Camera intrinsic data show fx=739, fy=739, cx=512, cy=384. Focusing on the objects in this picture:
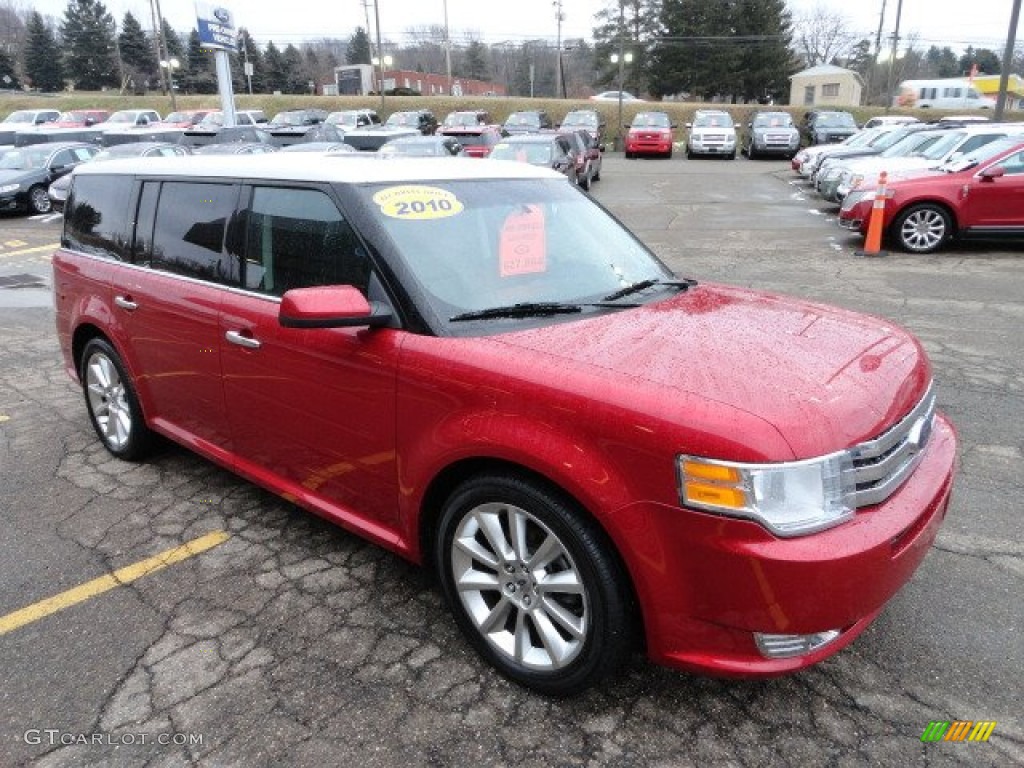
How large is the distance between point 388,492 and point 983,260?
1060 cm

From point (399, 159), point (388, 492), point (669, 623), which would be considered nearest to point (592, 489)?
point (669, 623)

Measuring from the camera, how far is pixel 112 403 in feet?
14.5

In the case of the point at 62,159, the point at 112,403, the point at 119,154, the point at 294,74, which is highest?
the point at 294,74

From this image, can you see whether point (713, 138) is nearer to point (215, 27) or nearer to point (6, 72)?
point (215, 27)

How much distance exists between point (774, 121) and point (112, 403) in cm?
3010

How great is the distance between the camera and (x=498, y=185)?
329 centimetres

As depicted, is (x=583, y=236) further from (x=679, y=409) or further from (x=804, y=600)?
(x=804, y=600)

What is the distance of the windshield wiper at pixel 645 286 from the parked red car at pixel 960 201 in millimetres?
8929

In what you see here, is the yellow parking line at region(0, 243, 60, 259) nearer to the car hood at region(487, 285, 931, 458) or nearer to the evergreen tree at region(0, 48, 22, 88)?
the car hood at region(487, 285, 931, 458)

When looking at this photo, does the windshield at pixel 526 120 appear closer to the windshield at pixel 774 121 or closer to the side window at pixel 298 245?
the windshield at pixel 774 121

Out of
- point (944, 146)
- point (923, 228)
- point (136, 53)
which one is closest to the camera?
point (923, 228)

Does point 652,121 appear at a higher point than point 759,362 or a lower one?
higher

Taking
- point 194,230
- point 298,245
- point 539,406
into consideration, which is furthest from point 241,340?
point 539,406

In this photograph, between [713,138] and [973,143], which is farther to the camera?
[713,138]
